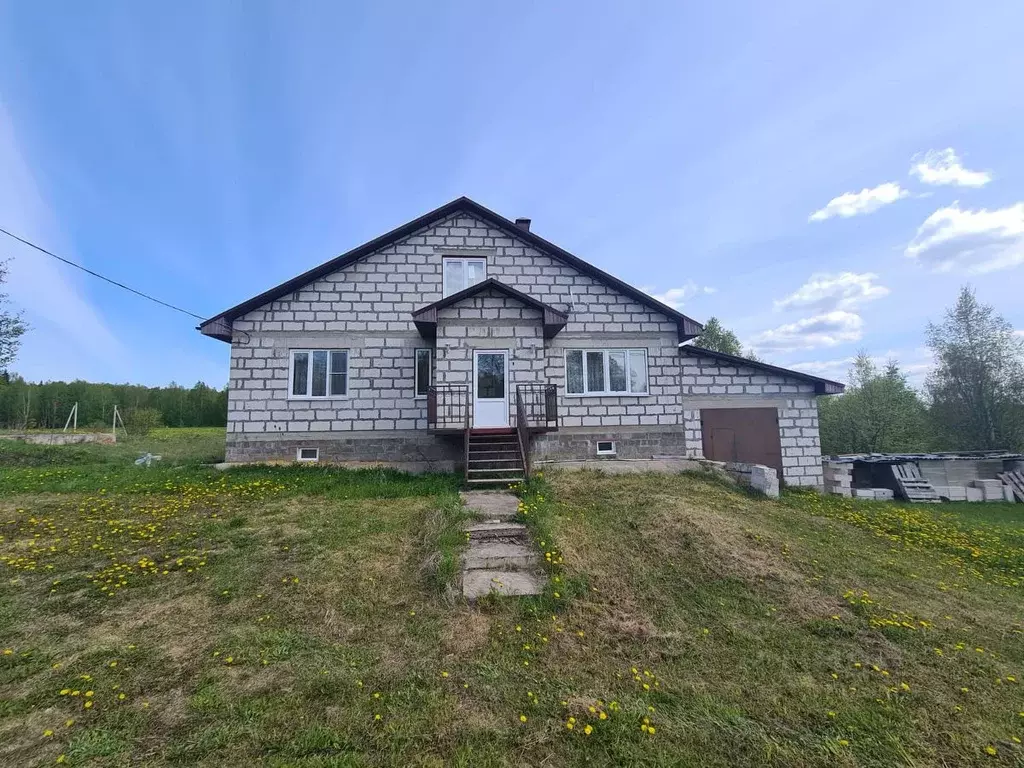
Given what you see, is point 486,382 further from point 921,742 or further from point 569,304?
point 921,742

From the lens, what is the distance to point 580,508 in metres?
7.95

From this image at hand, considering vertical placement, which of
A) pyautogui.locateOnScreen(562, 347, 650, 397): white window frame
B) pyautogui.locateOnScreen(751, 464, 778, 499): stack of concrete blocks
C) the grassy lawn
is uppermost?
pyautogui.locateOnScreen(562, 347, 650, 397): white window frame

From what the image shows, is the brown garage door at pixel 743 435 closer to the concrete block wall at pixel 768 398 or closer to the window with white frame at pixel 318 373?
the concrete block wall at pixel 768 398

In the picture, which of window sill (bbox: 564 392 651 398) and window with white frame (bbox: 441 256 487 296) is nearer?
window sill (bbox: 564 392 651 398)

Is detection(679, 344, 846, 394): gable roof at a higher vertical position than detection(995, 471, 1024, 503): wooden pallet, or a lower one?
higher

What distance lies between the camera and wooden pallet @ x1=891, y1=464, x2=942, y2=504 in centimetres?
1356

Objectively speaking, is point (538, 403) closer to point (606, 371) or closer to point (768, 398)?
point (606, 371)

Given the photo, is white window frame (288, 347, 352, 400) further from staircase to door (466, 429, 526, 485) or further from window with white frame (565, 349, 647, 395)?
window with white frame (565, 349, 647, 395)

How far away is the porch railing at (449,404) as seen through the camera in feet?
34.4

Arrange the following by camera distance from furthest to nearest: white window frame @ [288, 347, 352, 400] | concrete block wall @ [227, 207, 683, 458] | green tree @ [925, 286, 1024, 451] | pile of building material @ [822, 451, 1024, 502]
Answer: green tree @ [925, 286, 1024, 451], pile of building material @ [822, 451, 1024, 502], white window frame @ [288, 347, 352, 400], concrete block wall @ [227, 207, 683, 458]

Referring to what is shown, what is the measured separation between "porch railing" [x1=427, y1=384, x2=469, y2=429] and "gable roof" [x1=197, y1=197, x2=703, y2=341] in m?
4.20

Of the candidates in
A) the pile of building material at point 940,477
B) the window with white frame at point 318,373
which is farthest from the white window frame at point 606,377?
the pile of building material at point 940,477

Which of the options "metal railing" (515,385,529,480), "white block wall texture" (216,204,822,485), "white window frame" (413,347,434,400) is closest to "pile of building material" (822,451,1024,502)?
"white block wall texture" (216,204,822,485)

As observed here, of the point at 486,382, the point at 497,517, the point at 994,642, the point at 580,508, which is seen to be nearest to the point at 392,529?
the point at 497,517
